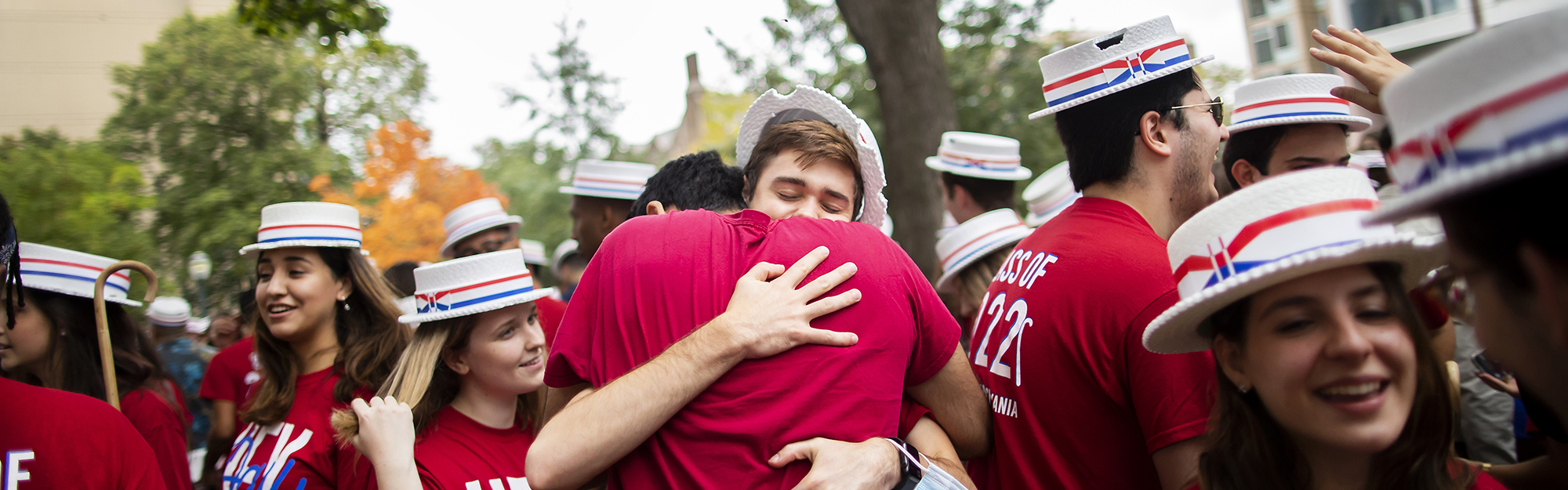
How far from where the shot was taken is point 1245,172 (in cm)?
345

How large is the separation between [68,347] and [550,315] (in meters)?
2.20

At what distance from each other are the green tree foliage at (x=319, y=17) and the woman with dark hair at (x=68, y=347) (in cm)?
443

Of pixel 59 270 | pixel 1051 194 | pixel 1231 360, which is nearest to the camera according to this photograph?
pixel 1231 360

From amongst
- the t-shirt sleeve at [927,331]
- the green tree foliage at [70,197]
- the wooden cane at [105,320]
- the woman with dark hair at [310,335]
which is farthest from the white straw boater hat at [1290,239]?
the green tree foliage at [70,197]

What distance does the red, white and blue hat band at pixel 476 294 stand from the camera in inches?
131

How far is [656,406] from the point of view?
1950mm

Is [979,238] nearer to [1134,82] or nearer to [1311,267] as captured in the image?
[1134,82]

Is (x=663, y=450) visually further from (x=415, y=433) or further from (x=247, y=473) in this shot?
(x=247, y=473)


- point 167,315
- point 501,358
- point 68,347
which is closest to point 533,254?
point 167,315

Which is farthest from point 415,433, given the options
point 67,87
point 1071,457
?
point 67,87

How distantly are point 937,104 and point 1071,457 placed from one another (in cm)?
590

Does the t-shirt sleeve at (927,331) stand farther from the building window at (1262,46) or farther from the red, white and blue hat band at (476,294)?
the building window at (1262,46)

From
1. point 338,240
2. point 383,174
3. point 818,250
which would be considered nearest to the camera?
point 818,250

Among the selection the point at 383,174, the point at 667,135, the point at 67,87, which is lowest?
the point at 667,135
